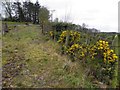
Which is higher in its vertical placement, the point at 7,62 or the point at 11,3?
the point at 11,3

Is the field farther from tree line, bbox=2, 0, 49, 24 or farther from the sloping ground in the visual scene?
tree line, bbox=2, 0, 49, 24

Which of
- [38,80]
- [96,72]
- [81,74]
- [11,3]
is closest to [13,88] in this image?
[38,80]

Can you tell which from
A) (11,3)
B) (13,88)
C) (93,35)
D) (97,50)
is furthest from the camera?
(11,3)

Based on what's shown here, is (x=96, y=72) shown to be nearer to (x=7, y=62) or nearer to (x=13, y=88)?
(x=13, y=88)

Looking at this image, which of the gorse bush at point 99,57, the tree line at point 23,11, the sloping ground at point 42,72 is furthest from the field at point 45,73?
the tree line at point 23,11

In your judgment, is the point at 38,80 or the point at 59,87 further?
the point at 38,80

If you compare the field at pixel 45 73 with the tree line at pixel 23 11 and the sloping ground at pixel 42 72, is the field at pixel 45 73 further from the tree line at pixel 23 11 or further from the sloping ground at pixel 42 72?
the tree line at pixel 23 11

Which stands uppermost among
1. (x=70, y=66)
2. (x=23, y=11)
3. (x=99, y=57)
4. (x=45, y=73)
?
(x=23, y=11)

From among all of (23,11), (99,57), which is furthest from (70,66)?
(23,11)

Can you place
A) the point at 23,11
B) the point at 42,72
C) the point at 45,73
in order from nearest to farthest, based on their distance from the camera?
the point at 45,73 < the point at 42,72 < the point at 23,11

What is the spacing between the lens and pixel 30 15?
41.7 m

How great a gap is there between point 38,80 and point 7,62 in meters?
2.28

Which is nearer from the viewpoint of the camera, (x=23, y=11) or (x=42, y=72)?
(x=42, y=72)

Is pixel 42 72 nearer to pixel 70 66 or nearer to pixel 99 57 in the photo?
pixel 70 66
